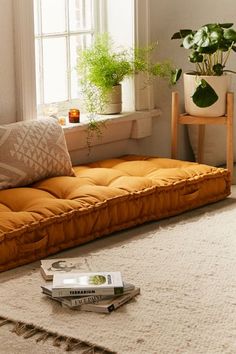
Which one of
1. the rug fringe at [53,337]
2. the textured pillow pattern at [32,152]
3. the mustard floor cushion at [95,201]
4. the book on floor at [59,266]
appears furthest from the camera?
the textured pillow pattern at [32,152]

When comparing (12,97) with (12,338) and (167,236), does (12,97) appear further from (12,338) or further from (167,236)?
(12,338)

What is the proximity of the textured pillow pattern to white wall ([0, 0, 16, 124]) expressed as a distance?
179 millimetres

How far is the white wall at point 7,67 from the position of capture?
14.8ft

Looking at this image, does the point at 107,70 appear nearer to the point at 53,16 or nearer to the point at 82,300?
the point at 53,16

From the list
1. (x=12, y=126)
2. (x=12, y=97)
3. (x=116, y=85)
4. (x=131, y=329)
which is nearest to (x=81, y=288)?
(x=131, y=329)

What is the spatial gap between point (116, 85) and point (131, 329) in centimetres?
240

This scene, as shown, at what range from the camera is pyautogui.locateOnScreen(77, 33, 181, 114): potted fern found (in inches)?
199

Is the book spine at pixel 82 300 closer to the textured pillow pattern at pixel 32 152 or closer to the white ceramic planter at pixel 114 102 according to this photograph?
the textured pillow pattern at pixel 32 152

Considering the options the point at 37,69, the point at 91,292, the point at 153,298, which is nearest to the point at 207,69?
the point at 37,69

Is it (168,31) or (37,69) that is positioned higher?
(168,31)

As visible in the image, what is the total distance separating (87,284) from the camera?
3.29 meters

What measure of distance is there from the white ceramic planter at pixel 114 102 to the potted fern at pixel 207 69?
0.41m

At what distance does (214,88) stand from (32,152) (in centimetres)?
130

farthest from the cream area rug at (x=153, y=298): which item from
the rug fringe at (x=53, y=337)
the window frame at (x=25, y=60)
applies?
the window frame at (x=25, y=60)
